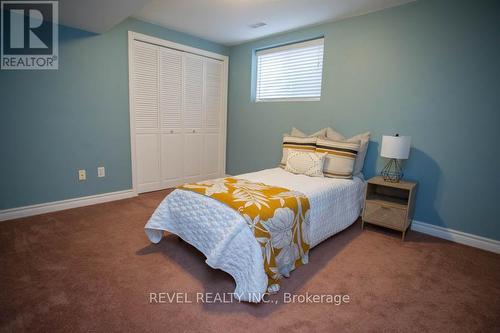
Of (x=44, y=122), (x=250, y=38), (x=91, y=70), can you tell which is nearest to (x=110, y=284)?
(x=44, y=122)

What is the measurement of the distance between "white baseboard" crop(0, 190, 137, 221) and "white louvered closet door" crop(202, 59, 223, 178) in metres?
1.41

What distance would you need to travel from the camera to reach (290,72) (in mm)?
3773

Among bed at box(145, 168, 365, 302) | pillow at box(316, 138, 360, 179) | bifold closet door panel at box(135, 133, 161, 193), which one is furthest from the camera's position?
bifold closet door panel at box(135, 133, 161, 193)

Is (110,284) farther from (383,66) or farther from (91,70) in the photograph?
(383,66)

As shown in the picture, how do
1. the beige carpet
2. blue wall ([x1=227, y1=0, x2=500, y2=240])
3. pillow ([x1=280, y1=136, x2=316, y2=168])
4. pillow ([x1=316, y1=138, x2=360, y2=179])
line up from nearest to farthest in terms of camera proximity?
the beige carpet → blue wall ([x1=227, y1=0, x2=500, y2=240]) → pillow ([x1=316, y1=138, x2=360, y2=179]) → pillow ([x1=280, y1=136, x2=316, y2=168])

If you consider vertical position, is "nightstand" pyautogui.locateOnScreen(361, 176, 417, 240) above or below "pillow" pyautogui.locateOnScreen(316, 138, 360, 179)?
below

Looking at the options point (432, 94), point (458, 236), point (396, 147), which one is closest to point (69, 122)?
point (396, 147)

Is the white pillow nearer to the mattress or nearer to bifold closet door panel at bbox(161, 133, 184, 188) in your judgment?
the mattress

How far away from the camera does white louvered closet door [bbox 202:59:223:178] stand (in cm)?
434

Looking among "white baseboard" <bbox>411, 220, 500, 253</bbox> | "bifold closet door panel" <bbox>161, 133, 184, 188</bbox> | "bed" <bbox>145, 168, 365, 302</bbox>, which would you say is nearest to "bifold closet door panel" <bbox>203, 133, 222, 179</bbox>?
"bifold closet door panel" <bbox>161, 133, 184, 188</bbox>

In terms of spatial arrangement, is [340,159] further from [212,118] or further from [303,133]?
[212,118]

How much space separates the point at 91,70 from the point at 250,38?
7.43 feet

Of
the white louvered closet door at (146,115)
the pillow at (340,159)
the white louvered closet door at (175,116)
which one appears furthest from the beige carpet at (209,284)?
the white louvered closet door at (175,116)

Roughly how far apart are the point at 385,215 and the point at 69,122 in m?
3.64
